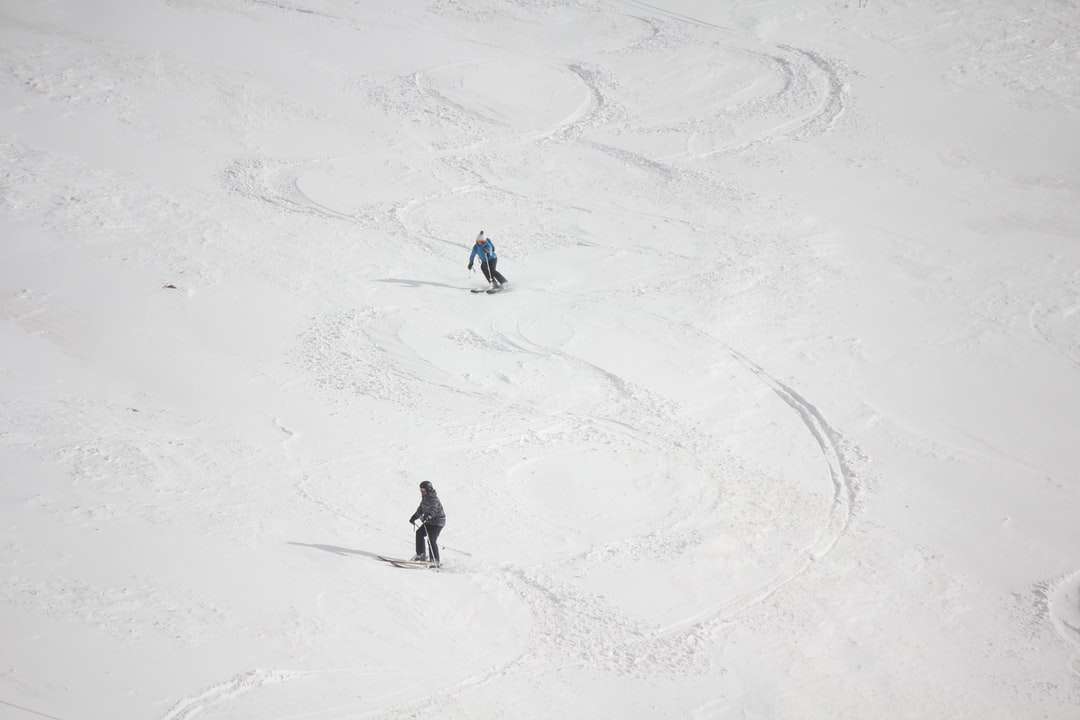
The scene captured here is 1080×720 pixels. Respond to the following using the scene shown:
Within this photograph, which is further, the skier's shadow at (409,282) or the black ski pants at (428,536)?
the skier's shadow at (409,282)

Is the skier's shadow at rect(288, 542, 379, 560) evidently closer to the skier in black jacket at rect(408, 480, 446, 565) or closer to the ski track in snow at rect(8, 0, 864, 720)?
the skier in black jacket at rect(408, 480, 446, 565)

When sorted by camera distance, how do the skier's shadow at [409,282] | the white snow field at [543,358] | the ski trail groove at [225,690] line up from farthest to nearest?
the skier's shadow at [409,282] < the white snow field at [543,358] < the ski trail groove at [225,690]

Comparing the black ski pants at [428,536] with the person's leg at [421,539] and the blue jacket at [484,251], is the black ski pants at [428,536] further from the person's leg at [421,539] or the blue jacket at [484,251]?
the blue jacket at [484,251]

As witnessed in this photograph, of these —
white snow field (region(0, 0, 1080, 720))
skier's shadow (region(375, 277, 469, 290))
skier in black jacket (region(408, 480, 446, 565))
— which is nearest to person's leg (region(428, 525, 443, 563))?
skier in black jacket (region(408, 480, 446, 565))

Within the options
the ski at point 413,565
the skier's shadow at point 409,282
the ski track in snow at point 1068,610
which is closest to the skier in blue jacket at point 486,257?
the skier's shadow at point 409,282

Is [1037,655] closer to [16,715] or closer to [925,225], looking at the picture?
[16,715]

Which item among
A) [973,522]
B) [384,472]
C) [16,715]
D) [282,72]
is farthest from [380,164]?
[16,715]

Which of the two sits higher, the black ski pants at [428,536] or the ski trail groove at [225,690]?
the black ski pants at [428,536]
